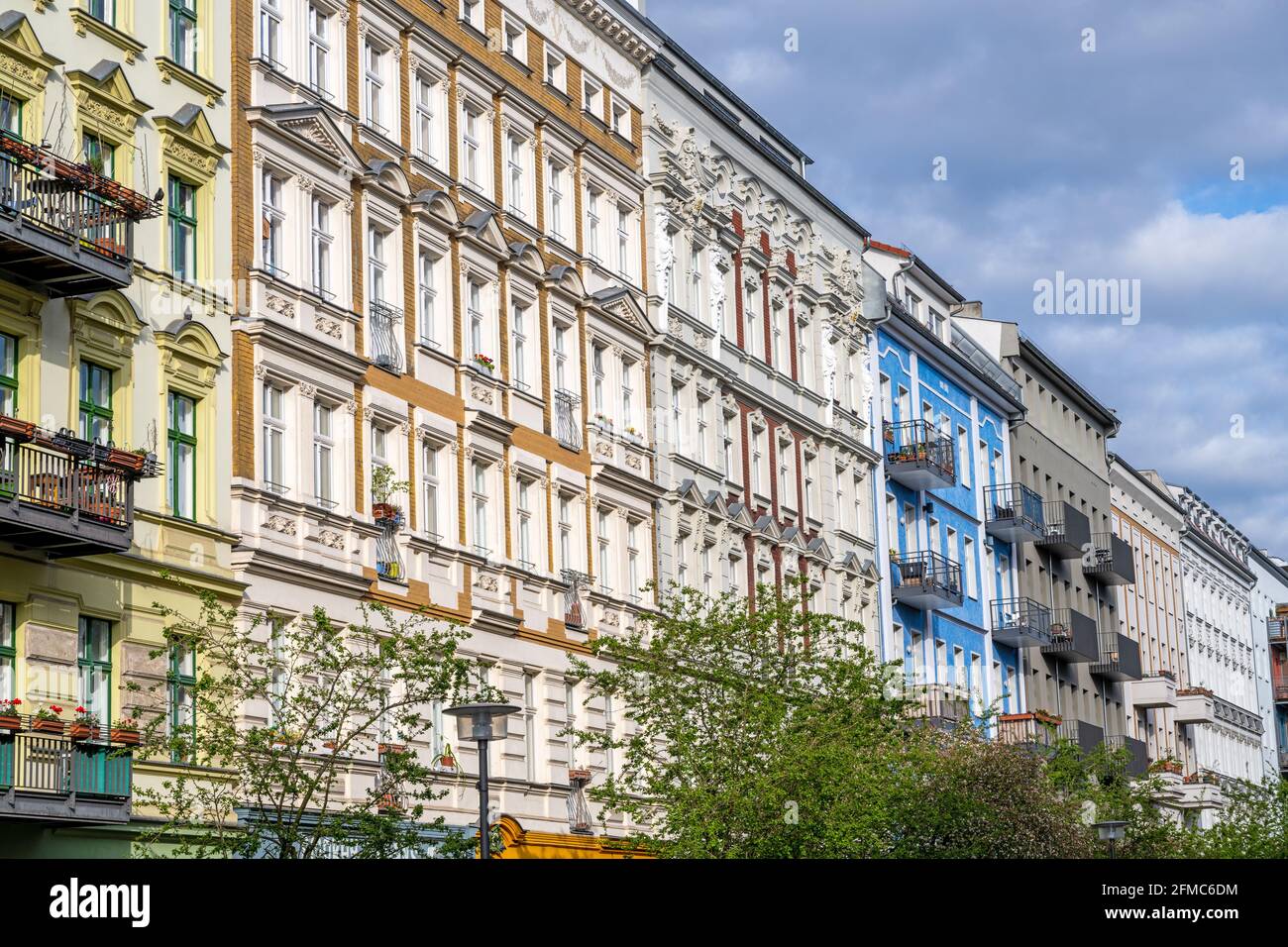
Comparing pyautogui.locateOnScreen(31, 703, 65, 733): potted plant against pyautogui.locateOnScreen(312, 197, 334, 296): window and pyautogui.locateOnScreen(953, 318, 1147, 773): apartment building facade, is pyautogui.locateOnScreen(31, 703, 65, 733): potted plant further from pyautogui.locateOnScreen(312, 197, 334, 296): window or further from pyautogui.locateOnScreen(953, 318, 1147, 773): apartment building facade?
pyautogui.locateOnScreen(953, 318, 1147, 773): apartment building facade

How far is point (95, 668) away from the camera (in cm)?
2905

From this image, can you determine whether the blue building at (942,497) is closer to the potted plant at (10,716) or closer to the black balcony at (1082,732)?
the black balcony at (1082,732)

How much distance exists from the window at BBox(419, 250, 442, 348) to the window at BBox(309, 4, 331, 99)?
384 centimetres

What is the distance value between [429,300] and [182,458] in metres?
8.96

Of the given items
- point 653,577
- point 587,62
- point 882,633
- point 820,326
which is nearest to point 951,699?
point 882,633

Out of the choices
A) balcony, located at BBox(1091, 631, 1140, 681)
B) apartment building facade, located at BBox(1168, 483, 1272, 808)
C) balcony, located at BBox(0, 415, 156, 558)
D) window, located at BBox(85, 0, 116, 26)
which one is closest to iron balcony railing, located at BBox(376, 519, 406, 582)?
balcony, located at BBox(0, 415, 156, 558)

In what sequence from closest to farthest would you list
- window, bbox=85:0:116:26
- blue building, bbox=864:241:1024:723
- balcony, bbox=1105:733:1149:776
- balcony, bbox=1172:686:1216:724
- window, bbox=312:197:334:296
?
window, bbox=85:0:116:26 → window, bbox=312:197:334:296 → blue building, bbox=864:241:1024:723 → balcony, bbox=1105:733:1149:776 → balcony, bbox=1172:686:1216:724

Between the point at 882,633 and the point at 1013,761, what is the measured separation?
1382cm

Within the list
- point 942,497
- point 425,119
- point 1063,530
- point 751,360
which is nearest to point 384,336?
point 425,119

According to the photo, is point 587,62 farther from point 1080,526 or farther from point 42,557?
point 1080,526

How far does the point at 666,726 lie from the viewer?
3747 cm

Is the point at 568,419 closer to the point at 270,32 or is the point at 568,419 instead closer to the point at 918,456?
the point at 270,32

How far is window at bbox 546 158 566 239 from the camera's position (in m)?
45.1

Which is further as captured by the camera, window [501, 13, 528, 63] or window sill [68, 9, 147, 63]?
window [501, 13, 528, 63]
